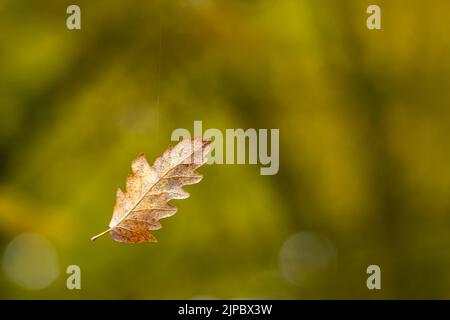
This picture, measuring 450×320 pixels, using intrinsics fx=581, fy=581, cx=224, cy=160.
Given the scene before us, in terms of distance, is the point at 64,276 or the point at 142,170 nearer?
the point at 142,170

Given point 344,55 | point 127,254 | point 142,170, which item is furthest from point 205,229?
point 344,55

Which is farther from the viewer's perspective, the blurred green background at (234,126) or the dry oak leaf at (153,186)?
the blurred green background at (234,126)

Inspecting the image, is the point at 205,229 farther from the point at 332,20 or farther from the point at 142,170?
Answer: the point at 332,20

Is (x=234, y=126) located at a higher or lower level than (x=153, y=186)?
higher

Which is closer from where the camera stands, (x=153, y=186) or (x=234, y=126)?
(x=153, y=186)
